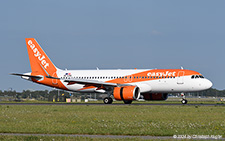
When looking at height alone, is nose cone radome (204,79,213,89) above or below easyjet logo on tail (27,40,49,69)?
below

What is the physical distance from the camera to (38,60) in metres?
61.2

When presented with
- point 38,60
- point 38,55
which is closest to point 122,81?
point 38,60

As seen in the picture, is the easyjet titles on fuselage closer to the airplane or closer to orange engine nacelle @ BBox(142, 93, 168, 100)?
the airplane

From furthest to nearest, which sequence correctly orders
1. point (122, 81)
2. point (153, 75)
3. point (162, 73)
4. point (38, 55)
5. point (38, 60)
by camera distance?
point (38, 55)
point (38, 60)
point (122, 81)
point (153, 75)
point (162, 73)

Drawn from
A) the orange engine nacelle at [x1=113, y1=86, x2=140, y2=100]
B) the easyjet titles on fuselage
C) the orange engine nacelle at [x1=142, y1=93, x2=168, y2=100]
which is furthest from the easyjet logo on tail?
the easyjet titles on fuselage

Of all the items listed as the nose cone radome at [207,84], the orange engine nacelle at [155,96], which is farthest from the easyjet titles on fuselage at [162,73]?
the orange engine nacelle at [155,96]

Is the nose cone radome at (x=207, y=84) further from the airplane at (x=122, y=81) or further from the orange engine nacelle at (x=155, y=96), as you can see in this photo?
the orange engine nacelle at (x=155, y=96)

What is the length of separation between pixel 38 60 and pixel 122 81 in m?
14.5

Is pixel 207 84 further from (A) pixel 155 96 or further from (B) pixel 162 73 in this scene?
(A) pixel 155 96

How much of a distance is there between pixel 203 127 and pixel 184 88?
2994 cm

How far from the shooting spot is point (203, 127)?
72.1 feet

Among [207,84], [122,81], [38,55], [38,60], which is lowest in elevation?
[207,84]

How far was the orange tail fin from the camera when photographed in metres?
60.7

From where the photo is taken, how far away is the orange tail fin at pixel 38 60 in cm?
6072
